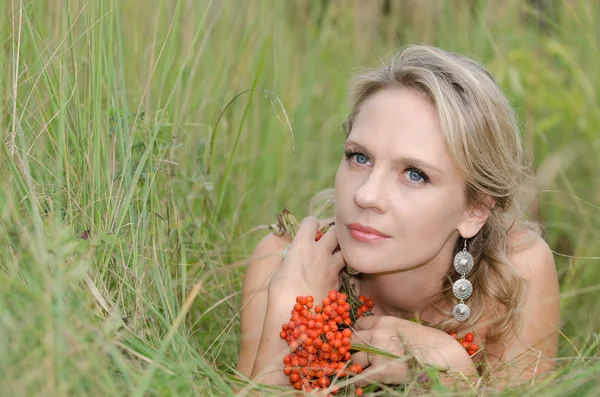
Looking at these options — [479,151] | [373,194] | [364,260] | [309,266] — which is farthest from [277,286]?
[479,151]

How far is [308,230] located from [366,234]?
0.30m

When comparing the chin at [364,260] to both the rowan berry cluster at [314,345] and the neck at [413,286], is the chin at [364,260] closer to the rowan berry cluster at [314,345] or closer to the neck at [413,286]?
the rowan berry cluster at [314,345]

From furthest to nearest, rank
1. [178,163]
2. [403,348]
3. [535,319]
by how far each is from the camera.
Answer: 1. [535,319]
2. [178,163]
3. [403,348]

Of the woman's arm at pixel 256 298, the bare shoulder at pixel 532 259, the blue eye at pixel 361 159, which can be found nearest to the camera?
the blue eye at pixel 361 159

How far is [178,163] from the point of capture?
7.48ft

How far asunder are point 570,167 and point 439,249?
1.86 meters

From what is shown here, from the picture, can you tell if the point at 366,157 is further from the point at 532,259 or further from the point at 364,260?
the point at 532,259

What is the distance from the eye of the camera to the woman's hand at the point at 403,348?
2031 mm

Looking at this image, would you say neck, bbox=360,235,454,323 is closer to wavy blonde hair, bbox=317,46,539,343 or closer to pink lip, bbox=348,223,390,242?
wavy blonde hair, bbox=317,46,539,343

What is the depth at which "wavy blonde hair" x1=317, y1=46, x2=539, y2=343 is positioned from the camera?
219cm

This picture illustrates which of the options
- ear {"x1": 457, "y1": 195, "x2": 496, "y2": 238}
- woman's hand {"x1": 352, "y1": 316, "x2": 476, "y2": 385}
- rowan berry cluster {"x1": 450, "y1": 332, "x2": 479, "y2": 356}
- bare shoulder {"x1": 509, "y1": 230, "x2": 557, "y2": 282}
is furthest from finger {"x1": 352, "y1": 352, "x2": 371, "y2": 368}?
bare shoulder {"x1": 509, "y1": 230, "x2": 557, "y2": 282}

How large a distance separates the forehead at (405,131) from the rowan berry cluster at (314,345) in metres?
0.45

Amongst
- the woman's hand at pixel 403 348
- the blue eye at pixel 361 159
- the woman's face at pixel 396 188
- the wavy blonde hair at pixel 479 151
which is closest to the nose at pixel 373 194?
the woman's face at pixel 396 188

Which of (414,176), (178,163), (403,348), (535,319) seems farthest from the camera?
(535,319)
